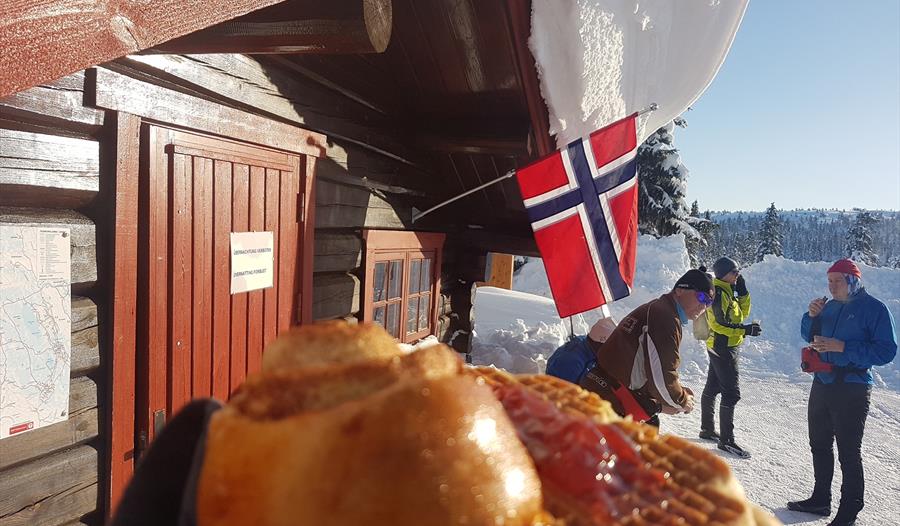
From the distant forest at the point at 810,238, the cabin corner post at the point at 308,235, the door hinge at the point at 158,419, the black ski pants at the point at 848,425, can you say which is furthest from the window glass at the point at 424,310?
the distant forest at the point at 810,238

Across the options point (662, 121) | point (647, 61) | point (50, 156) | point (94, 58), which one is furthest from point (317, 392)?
point (662, 121)

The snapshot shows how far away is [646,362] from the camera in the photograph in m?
3.67

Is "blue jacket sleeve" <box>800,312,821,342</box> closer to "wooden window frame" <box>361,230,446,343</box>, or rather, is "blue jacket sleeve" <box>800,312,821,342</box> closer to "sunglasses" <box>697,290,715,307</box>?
"sunglasses" <box>697,290,715,307</box>

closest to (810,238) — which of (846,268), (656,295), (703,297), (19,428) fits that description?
(656,295)

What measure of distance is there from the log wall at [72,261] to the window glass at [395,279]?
9.65ft

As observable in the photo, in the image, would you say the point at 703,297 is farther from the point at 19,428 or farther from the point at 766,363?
the point at 766,363

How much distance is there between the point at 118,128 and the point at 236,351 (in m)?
A: 1.48

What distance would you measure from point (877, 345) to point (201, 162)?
5.94 metres

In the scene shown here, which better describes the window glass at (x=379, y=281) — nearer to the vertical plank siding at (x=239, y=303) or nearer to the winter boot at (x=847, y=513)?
the vertical plank siding at (x=239, y=303)

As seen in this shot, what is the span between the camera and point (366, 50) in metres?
1.92

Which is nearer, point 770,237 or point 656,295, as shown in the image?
point 656,295

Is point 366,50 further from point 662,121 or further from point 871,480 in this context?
point 871,480

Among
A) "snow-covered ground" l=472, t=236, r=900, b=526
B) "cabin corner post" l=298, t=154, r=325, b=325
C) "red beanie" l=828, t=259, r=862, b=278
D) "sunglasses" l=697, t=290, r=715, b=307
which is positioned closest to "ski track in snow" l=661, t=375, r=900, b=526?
"snow-covered ground" l=472, t=236, r=900, b=526

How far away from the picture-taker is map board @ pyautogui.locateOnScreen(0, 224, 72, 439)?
190cm
